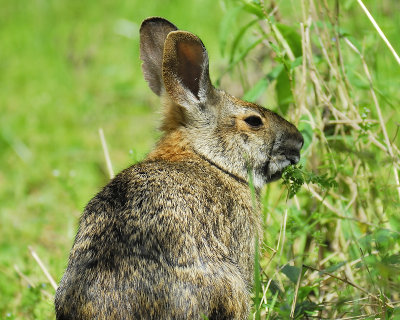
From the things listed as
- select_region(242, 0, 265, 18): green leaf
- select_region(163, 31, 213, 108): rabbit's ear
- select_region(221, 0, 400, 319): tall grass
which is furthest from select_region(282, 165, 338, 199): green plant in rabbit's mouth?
select_region(242, 0, 265, 18): green leaf

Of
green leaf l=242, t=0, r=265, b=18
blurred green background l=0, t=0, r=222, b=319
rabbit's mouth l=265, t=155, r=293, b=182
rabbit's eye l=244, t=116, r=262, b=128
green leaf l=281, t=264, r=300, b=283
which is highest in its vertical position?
green leaf l=242, t=0, r=265, b=18

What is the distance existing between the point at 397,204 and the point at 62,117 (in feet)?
14.6

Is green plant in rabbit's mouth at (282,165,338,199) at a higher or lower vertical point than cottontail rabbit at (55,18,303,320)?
higher

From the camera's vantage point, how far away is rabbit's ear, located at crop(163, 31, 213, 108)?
12.1 ft

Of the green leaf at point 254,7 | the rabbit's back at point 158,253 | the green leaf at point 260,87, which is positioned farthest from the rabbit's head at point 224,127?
the green leaf at point 254,7

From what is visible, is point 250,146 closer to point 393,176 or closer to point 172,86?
point 172,86

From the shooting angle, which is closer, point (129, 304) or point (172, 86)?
point (129, 304)

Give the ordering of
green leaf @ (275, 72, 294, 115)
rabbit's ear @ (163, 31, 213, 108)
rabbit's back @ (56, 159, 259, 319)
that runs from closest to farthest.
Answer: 1. rabbit's back @ (56, 159, 259, 319)
2. rabbit's ear @ (163, 31, 213, 108)
3. green leaf @ (275, 72, 294, 115)

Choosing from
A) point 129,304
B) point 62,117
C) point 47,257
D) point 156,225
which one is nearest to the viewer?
point 129,304

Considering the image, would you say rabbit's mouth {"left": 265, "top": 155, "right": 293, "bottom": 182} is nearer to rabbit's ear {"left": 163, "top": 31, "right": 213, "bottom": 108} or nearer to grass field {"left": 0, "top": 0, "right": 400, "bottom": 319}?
grass field {"left": 0, "top": 0, "right": 400, "bottom": 319}

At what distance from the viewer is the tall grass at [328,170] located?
11.7 feet

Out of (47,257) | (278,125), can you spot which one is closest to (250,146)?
(278,125)

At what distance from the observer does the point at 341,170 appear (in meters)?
3.97

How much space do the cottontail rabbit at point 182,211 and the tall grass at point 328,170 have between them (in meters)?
0.24
